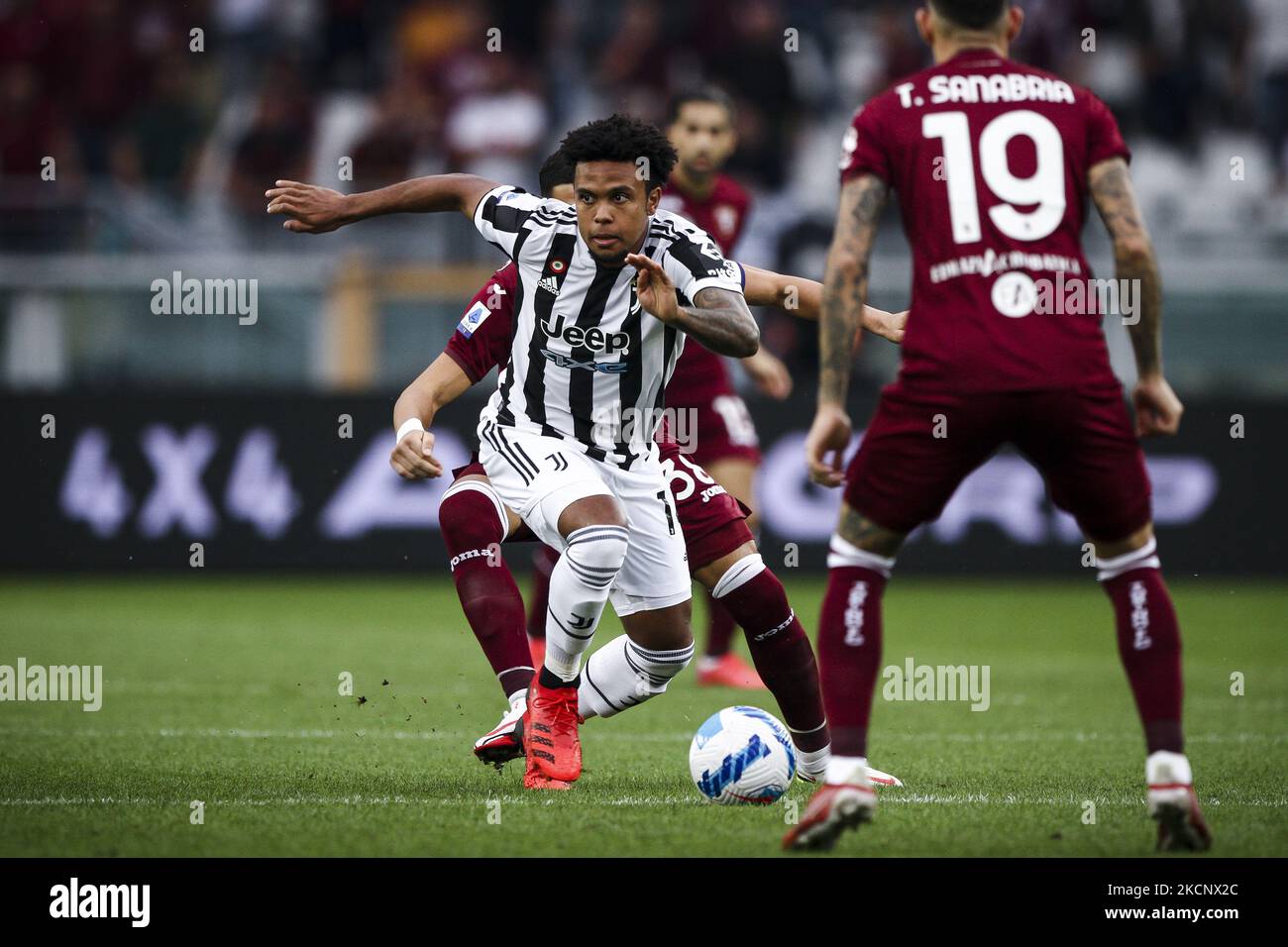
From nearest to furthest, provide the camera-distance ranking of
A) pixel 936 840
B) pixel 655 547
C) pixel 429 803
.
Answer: pixel 936 840 → pixel 429 803 → pixel 655 547

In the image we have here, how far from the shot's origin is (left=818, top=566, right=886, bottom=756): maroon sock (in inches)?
181

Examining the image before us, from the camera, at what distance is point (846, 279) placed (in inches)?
178

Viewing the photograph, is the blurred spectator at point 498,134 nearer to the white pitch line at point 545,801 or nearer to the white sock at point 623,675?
the white sock at point 623,675

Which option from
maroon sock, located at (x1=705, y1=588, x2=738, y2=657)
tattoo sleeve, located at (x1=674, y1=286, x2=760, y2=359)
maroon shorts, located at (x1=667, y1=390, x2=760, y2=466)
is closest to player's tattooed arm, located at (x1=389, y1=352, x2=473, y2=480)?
tattoo sleeve, located at (x1=674, y1=286, x2=760, y2=359)

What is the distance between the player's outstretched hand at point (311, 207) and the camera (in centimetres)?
587

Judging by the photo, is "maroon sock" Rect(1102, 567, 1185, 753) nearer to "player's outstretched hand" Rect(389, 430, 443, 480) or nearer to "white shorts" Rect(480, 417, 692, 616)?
"white shorts" Rect(480, 417, 692, 616)

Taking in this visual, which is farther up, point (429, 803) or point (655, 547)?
point (655, 547)

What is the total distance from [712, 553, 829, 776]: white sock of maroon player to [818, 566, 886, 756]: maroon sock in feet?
3.87

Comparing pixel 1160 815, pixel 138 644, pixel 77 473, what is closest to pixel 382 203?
pixel 1160 815

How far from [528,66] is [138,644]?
8.75 metres


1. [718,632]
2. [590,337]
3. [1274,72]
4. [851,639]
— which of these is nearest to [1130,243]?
[851,639]

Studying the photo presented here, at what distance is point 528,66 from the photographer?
1716cm
